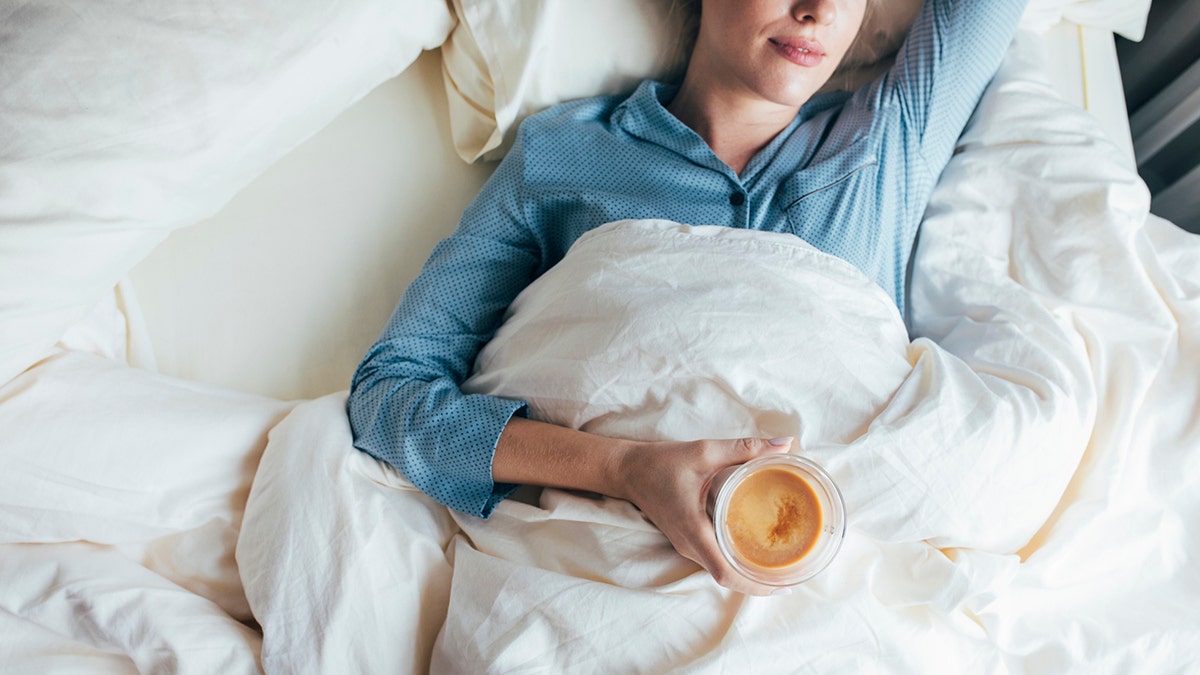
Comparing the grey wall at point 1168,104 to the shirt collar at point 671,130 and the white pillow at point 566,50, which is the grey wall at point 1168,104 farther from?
the shirt collar at point 671,130

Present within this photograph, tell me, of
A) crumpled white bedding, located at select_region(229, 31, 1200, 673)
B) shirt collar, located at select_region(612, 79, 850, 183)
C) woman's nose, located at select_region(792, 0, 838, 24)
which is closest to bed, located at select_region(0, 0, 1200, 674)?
crumpled white bedding, located at select_region(229, 31, 1200, 673)

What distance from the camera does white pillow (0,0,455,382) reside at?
0.91 m

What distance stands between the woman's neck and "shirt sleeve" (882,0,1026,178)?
0.16 metres

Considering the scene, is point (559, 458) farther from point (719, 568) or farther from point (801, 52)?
point (801, 52)

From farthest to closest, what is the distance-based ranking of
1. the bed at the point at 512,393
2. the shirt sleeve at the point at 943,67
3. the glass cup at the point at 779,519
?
the shirt sleeve at the point at 943,67, the bed at the point at 512,393, the glass cup at the point at 779,519

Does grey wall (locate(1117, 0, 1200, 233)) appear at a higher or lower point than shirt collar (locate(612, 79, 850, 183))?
lower

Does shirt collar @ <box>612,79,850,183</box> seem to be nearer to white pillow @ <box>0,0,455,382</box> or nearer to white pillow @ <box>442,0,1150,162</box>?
white pillow @ <box>442,0,1150,162</box>

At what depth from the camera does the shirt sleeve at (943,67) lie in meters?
1.13

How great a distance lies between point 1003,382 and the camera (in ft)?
2.79

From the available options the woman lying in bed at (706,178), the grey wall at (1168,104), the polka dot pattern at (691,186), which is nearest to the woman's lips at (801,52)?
the woman lying in bed at (706,178)

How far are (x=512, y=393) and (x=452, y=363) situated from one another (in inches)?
5.5

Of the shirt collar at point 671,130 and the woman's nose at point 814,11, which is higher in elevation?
the woman's nose at point 814,11

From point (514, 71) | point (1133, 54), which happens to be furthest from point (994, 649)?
point (1133, 54)

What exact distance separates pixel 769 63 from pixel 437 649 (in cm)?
80
